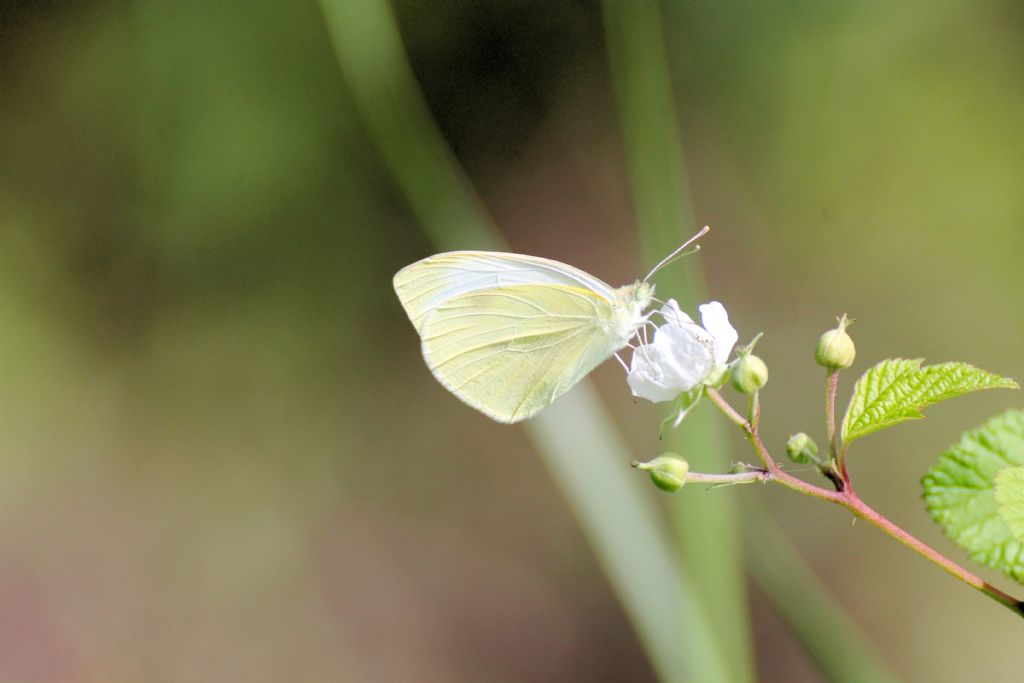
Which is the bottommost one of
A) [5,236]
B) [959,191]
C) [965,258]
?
[965,258]

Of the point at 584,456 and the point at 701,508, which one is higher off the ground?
the point at 584,456

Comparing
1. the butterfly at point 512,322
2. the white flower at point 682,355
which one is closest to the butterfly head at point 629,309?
the butterfly at point 512,322

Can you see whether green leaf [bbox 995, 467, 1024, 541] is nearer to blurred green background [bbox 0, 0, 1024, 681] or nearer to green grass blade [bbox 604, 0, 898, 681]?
green grass blade [bbox 604, 0, 898, 681]

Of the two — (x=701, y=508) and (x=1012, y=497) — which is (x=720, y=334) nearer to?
(x=701, y=508)

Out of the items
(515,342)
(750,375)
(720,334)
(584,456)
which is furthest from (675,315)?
(515,342)

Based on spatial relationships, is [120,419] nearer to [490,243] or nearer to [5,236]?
[5,236]

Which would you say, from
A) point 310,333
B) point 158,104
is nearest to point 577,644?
point 310,333

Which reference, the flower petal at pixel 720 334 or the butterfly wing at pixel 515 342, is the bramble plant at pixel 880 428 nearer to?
the flower petal at pixel 720 334
